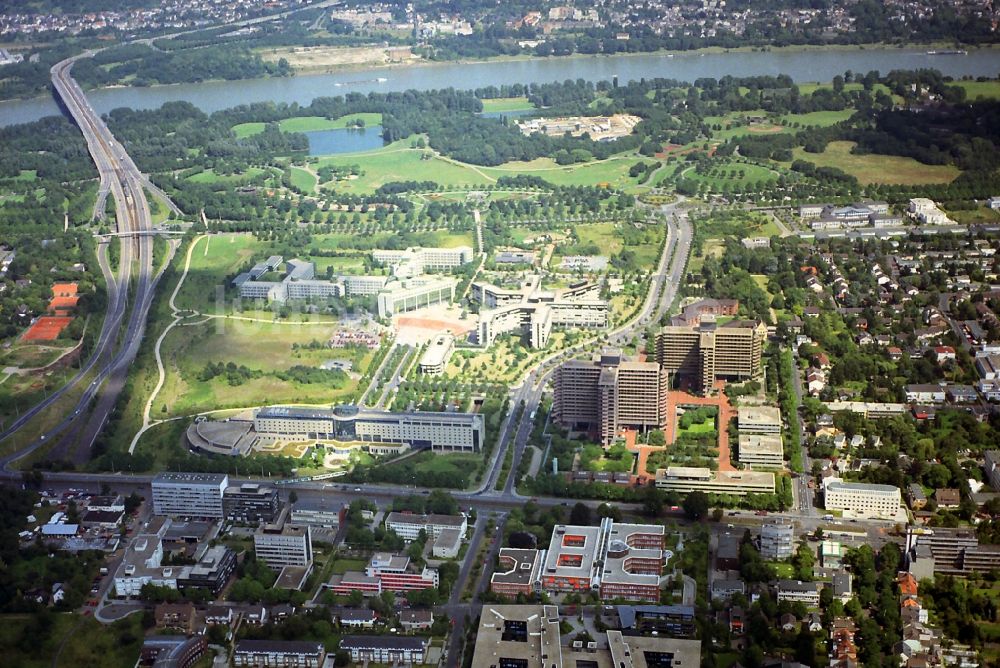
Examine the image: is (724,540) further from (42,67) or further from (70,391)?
(42,67)

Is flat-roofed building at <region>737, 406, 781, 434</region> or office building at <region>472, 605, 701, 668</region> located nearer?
office building at <region>472, 605, 701, 668</region>

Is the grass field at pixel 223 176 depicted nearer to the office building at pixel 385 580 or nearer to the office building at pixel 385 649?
the office building at pixel 385 580

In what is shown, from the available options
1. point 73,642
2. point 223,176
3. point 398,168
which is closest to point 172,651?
point 73,642

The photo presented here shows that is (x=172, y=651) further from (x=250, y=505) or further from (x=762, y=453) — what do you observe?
(x=762, y=453)

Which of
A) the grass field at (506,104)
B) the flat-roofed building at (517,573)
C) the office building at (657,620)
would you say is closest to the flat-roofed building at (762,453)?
the flat-roofed building at (517,573)

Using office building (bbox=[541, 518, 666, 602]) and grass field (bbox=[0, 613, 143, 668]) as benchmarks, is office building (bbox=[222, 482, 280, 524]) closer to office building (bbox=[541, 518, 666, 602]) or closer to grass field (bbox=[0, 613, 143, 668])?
grass field (bbox=[0, 613, 143, 668])

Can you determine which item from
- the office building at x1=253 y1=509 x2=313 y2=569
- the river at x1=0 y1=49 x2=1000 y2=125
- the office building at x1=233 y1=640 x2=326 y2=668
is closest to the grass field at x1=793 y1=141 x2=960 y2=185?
the river at x1=0 y1=49 x2=1000 y2=125
